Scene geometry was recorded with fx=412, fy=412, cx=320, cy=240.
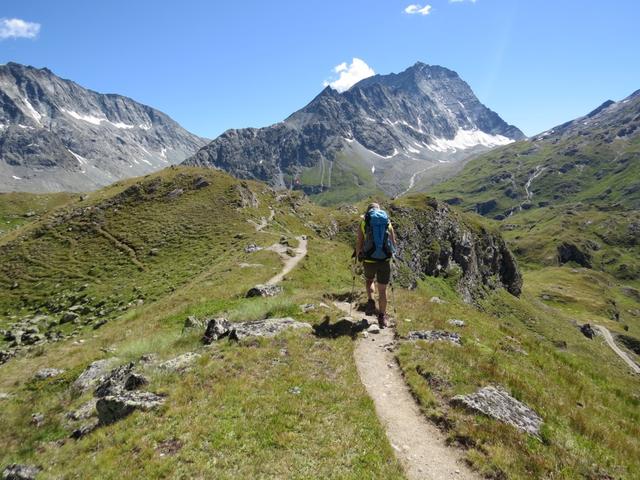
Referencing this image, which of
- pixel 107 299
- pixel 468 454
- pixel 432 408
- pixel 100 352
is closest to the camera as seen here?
pixel 468 454

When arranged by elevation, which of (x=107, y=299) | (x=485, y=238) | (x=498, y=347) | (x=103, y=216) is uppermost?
(x=103, y=216)

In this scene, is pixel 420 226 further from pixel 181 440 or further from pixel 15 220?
pixel 181 440

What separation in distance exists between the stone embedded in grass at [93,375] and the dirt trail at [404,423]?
1195 centimetres

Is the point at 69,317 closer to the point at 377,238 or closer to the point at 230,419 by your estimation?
the point at 377,238

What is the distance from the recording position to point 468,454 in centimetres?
1068

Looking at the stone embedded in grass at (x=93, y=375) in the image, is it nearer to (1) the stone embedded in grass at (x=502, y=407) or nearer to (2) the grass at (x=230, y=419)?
(2) the grass at (x=230, y=419)

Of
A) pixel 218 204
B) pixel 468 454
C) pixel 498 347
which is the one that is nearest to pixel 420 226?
pixel 218 204

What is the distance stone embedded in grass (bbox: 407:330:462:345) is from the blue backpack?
3715 millimetres

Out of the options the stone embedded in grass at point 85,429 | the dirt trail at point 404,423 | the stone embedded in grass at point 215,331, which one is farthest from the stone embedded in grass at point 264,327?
the stone embedded in grass at point 85,429

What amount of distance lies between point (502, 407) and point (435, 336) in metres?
5.78

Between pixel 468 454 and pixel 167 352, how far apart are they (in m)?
13.5

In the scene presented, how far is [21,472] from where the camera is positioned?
12.0 m

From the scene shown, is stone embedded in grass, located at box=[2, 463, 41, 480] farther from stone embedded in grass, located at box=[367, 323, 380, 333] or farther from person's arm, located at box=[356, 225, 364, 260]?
person's arm, located at box=[356, 225, 364, 260]

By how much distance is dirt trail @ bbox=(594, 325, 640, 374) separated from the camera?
12746 centimetres
